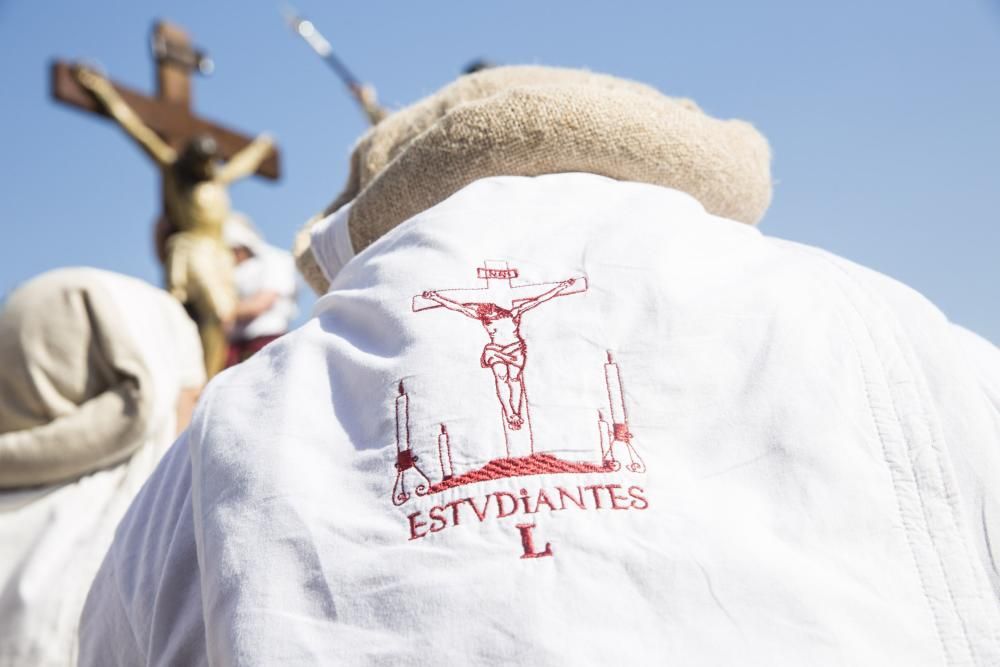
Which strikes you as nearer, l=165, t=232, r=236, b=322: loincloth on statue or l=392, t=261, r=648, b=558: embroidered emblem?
l=392, t=261, r=648, b=558: embroidered emblem

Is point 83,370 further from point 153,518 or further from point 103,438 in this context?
point 153,518

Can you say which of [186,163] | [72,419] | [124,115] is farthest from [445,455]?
[124,115]

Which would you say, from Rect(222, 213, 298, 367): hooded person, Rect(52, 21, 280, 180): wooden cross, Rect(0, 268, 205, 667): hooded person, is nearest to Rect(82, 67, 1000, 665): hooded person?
Rect(0, 268, 205, 667): hooded person

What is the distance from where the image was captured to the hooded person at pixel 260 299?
4.60 meters

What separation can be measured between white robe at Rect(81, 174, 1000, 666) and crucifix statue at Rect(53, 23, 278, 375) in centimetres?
368

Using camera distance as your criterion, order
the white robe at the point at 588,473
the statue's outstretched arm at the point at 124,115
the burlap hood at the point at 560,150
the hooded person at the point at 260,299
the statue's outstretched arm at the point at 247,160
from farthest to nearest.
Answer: the statue's outstretched arm at the point at 247,160 → the statue's outstretched arm at the point at 124,115 → the hooded person at the point at 260,299 → the burlap hood at the point at 560,150 → the white robe at the point at 588,473

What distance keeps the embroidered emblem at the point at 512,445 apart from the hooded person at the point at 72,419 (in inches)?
30.8

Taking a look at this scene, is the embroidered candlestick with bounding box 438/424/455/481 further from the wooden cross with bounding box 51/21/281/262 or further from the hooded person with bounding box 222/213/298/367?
the wooden cross with bounding box 51/21/281/262

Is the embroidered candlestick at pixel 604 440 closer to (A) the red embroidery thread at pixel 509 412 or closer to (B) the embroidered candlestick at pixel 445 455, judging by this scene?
(A) the red embroidery thread at pixel 509 412

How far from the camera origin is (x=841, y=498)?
0.77 metres

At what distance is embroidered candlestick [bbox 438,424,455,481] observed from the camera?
80cm

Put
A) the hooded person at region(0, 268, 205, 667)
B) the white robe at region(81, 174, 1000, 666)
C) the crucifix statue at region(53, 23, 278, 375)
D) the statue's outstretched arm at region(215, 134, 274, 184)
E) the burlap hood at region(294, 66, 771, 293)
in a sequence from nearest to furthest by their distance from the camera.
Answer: the white robe at region(81, 174, 1000, 666)
the burlap hood at region(294, 66, 771, 293)
the hooded person at region(0, 268, 205, 667)
the crucifix statue at region(53, 23, 278, 375)
the statue's outstretched arm at region(215, 134, 274, 184)

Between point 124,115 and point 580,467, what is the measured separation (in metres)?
6.13

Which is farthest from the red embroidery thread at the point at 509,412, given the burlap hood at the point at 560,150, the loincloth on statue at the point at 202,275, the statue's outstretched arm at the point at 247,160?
the statue's outstretched arm at the point at 247,160
